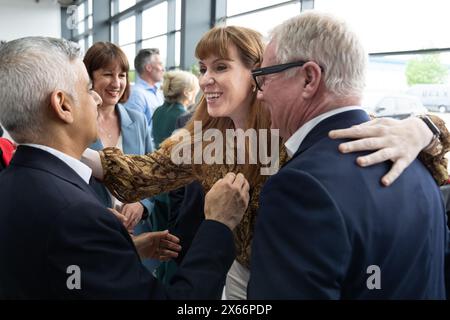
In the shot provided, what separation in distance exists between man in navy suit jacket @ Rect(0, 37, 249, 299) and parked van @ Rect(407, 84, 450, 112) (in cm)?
297

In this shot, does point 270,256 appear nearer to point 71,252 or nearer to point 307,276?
point 307,276

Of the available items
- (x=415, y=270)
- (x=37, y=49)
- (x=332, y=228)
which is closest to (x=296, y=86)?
(x=332, y=228)

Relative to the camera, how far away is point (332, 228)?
82 centimetres

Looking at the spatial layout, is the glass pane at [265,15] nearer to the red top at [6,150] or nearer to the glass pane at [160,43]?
the glass pane at [160,43]

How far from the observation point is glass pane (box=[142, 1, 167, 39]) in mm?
9570

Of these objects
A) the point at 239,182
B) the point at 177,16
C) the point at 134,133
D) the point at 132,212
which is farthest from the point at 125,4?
the point at 239,182

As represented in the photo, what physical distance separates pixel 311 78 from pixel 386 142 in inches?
9.3

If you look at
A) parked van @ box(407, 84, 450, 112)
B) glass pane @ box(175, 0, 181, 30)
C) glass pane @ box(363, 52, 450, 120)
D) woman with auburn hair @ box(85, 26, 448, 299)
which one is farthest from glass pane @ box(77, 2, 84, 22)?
woman with auburn hair @ box(85, 26, 448, 299)

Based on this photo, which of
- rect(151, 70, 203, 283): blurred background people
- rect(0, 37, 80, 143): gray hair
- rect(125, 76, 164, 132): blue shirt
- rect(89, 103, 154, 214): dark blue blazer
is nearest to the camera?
rect(0, 37, 80, 143): gray hair

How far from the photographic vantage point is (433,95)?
3551mm

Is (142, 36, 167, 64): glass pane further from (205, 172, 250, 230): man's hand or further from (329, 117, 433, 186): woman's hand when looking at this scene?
(329, 117, 433, 186): woman's hand

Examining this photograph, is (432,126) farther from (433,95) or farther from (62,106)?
(433,95)

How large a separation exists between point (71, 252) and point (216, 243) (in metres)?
0.38
